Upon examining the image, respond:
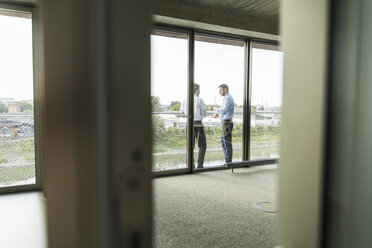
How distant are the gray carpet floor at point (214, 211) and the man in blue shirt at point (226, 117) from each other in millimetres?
494

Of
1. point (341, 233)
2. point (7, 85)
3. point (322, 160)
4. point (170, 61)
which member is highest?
point (170, 61)

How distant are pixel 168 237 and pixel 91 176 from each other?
1.70 metres

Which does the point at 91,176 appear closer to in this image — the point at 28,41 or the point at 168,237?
the point at 168,237

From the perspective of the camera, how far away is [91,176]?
28 cm

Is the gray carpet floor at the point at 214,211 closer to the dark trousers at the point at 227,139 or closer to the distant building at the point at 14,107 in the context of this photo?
the dark trousers at the point at 227,139

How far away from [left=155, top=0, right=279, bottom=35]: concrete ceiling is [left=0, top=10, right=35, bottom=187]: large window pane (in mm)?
1523

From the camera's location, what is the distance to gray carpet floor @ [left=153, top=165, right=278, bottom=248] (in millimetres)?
1772

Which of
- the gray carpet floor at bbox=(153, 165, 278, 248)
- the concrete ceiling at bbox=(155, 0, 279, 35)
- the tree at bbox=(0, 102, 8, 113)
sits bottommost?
the gray carpet floor at bbox=(153, 165, 278, 248)

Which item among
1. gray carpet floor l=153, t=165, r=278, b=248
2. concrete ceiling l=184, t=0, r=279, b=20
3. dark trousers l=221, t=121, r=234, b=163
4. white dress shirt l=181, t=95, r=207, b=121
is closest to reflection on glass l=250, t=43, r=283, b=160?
dark trousers l=221, t=121, r=234, b=163

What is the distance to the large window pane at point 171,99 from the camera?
11.4 ft

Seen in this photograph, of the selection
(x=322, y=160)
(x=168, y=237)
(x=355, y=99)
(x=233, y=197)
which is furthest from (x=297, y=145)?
(x=233, y=197)

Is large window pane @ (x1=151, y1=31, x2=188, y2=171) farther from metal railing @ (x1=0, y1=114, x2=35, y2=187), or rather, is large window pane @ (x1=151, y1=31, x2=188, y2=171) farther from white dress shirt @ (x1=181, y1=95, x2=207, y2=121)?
metal railing @ (x1=0, y1=114, x2=35, y2=187)

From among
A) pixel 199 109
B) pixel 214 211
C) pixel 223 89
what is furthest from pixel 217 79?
pixel 214 211

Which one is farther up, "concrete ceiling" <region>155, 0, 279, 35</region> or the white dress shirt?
"concrete ceiling" <region>155, 0, 279, 35</region>
